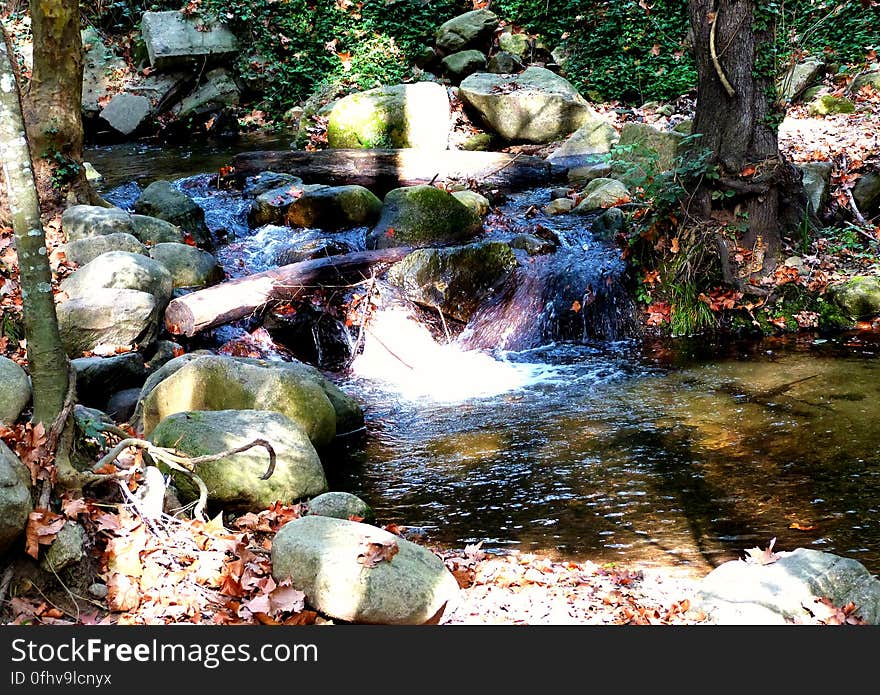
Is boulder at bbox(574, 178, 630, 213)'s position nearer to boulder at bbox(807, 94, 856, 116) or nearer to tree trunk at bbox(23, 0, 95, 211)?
boulder at bbox(807, 94, 856, 116)

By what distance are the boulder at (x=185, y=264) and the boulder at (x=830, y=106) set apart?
9.45m

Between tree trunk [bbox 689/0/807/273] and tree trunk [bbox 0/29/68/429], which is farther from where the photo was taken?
tree trunk [bbox 689/0/807/273]

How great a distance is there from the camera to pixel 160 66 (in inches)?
638

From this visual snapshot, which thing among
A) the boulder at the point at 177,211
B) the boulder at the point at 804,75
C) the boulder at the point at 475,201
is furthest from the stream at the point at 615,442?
the boulder at the point at 804,75

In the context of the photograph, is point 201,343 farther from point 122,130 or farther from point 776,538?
point 122,130

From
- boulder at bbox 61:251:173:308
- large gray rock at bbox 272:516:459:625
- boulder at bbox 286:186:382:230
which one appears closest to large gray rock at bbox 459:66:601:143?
boulder at bbox 286:186:382:230

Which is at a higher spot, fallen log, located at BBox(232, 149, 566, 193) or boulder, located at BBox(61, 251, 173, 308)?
fallen log, located at BBox(232, 149, 566, 193)

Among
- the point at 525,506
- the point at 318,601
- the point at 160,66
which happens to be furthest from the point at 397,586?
the point at 160,66

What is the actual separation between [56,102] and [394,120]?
5.65 metres

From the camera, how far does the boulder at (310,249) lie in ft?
30.7

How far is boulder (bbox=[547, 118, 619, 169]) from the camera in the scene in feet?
41.0

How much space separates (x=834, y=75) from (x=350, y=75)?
9.48 meters

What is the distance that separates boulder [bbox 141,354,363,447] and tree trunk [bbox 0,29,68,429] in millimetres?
1600

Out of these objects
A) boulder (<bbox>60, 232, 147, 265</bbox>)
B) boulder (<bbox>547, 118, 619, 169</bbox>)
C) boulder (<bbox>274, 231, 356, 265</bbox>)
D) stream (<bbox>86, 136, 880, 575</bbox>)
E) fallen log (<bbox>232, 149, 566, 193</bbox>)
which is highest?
boulder (<bbox>547, 118, 619, 169</bbox>)
